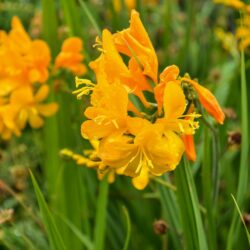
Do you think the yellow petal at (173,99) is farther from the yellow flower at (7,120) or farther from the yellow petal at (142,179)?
the yellow flower at (7,120)

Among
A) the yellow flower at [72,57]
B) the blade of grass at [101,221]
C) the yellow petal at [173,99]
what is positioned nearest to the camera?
the yellow petal at [173,99]

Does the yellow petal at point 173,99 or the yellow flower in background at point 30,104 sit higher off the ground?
the yellow petal at point 173,99

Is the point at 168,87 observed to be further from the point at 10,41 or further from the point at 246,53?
the point at 246,53

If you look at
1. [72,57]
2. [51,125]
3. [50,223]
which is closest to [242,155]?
[50,223]

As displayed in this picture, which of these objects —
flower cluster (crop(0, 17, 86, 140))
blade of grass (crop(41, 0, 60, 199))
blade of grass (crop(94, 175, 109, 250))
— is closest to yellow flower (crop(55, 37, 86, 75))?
flower cluster (crop(0, 17, 86, 140))

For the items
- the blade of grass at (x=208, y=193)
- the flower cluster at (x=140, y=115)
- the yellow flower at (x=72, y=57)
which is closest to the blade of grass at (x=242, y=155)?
the blade of grass at (x=208, y=193)

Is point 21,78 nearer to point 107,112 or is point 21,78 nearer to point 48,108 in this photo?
point 48,108
